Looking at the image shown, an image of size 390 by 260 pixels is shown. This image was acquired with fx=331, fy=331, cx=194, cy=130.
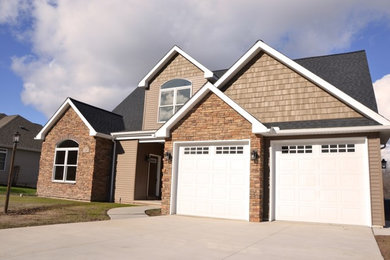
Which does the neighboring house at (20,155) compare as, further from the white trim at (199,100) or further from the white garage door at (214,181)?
the white garage door at (214,181)

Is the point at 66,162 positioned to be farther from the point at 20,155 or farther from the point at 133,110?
the point at 20,155

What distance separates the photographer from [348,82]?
1295 cm

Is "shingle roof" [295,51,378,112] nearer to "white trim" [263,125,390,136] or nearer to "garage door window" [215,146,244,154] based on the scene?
"white trim" [263,125,390,136]

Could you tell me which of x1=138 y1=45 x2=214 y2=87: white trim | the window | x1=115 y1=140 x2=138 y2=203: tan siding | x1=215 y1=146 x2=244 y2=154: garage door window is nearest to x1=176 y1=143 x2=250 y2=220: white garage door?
x1=215 y1=146 x2=244 y2=154: garage door window

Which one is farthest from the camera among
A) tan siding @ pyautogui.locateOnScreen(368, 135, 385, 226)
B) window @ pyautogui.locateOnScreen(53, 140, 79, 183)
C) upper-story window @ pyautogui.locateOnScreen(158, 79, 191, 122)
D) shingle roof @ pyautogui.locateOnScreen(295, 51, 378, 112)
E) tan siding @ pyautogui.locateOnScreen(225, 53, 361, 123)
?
window @ pyautogui.locateOnScreen(53, 140, 79, 183)

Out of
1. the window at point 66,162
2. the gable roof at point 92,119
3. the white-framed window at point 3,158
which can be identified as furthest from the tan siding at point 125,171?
the white-framed window at point 3,158

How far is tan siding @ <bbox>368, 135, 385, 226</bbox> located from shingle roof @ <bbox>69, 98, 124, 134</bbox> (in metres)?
12.8

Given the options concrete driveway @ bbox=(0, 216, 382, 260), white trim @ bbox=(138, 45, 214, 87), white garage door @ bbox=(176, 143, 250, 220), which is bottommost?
concrete driveway @ bbox=(0, 216, 382, 260)

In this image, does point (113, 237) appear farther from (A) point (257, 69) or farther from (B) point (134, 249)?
(A) point (257, 69)

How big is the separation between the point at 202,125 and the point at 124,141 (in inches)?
274

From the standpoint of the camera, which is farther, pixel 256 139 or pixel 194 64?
pixel 194 64

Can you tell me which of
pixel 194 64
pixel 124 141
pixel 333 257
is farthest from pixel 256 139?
pixel 124 141

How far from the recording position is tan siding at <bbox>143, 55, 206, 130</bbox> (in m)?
17.7

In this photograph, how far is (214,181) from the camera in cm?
1209
